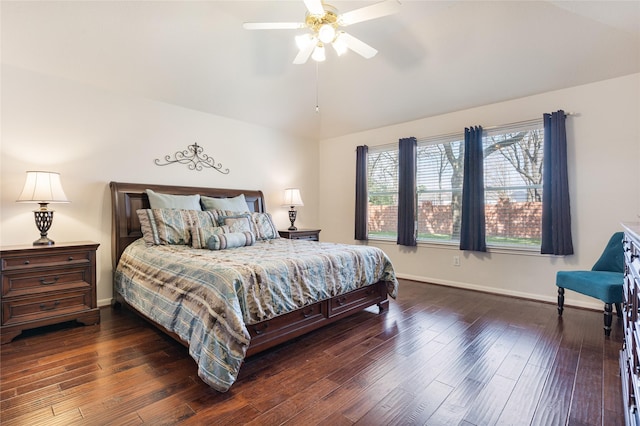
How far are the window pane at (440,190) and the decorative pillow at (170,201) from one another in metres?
3.20

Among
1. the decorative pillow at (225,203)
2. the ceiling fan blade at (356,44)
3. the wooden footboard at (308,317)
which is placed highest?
the ceiling fan blade at (356,44)

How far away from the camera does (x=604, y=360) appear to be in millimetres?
2191

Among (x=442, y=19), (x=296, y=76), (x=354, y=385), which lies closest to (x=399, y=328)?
(x=354, y=385)

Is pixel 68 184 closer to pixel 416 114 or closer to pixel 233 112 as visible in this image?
pixel 233 112

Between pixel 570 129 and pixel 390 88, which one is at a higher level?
pixel 390 88

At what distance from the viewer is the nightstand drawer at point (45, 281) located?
251 centimetres

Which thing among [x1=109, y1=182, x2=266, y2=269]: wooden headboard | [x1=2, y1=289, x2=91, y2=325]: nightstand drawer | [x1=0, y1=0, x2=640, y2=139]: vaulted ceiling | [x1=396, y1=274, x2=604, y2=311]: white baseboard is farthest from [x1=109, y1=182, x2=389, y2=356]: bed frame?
[x1=396, y1=274, x2=604, y2=311]: white baseboard

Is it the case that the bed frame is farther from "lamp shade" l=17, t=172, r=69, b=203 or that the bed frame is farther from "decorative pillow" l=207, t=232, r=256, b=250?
"decorative pillow" l=207, t=232, r=256, b=250

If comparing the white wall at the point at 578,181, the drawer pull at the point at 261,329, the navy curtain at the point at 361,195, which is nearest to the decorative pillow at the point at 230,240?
the drawer pull at the point at 261,329

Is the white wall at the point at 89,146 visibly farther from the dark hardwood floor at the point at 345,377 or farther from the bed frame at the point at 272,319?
the dark hardwood floor at the point at 345,377

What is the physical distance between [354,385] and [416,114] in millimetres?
3864

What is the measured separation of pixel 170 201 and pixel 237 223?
814 mm

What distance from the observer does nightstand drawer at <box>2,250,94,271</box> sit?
2.51m

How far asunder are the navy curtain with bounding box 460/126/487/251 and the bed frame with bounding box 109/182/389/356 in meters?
1.58
